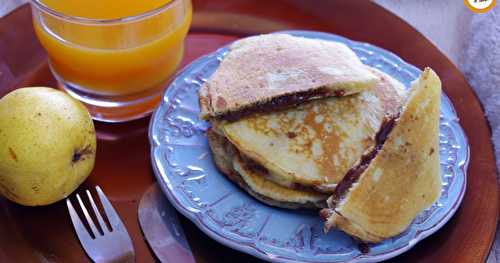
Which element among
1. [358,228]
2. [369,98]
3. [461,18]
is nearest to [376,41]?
[461,18]

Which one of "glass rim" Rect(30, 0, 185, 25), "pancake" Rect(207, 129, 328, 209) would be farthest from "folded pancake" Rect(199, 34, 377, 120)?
"glass rim" Rect(30, 0, 185, 25)

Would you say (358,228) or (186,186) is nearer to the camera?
(358,228)

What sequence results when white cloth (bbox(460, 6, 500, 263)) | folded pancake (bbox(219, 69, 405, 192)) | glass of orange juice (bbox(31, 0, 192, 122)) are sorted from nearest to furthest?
1. folded pancake (bbox(219, 69, 405, 192))
2. glass of orange juice (bbox(31, 0, 192, 122))
3. white cloth (bbox(460, 6, 500, 263))

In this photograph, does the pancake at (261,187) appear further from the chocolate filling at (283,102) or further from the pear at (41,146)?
the pear at (41,146)

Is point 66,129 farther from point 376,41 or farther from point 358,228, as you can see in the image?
point 376,41

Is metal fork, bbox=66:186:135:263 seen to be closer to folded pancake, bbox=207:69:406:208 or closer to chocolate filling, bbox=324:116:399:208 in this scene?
folded pancake, bbox=207:69:406:208

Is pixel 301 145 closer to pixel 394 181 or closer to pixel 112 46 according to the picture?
pixel 394 181

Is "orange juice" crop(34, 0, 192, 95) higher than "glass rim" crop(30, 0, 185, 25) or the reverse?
the reverse
